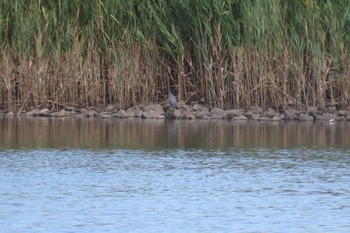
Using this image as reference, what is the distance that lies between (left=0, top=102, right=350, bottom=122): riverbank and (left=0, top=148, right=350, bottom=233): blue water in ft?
13.4

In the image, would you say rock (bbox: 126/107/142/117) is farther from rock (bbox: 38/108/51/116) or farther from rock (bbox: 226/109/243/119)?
rock (bbox: 226/109/243/119)

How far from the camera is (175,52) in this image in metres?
17.8

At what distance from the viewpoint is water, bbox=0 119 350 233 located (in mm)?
8055

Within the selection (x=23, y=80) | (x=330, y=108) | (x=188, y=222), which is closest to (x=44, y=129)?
(x=23, y=80)

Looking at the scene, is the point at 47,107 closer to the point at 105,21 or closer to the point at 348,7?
the point at 105,21

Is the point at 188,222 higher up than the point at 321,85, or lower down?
lower down

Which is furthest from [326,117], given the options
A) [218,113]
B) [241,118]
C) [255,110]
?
[218,113]

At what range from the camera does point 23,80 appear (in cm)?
1733

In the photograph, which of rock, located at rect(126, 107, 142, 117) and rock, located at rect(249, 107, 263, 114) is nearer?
rock, located at rect(249, 107, 263, 114)

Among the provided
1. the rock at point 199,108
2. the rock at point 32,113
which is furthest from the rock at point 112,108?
the rock at point 199,108

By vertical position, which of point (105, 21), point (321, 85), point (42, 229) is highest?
point (105, 21)

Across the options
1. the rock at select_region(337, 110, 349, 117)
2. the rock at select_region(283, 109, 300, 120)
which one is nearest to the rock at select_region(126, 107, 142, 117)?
the rock at select_region(283, 109, 300, 120)

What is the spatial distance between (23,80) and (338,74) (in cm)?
506

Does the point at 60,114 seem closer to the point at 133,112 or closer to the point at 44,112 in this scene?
the point at 44,112
